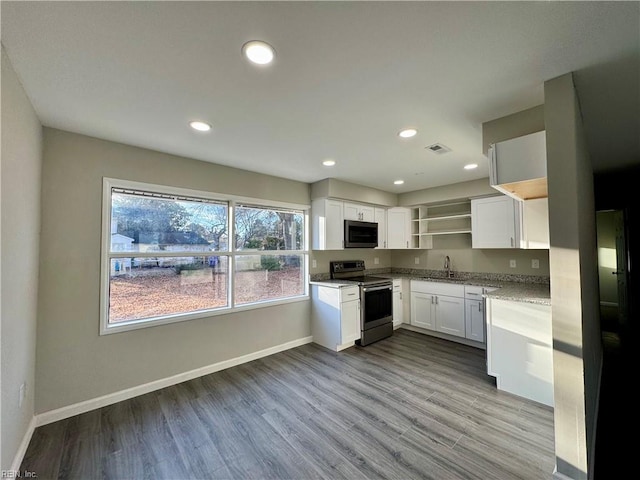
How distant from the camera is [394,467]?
174cm

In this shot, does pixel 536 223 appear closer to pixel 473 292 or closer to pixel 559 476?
pixel 473 292

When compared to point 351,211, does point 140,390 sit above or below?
below

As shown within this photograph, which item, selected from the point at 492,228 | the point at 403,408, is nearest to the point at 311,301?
the point at 403,408

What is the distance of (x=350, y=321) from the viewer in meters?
3.85

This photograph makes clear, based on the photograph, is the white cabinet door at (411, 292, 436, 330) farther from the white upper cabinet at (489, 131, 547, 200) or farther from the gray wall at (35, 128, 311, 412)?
the gray wall at (35, 128, 311, 412)

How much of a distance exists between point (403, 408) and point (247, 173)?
3226mm

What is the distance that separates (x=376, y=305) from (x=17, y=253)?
3.85 meters

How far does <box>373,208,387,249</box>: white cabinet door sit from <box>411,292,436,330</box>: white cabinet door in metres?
1.06

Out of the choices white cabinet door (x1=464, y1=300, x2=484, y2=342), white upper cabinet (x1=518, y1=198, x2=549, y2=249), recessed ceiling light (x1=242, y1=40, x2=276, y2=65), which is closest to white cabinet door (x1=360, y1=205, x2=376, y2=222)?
white cabinet door (x1=464, y1=300, x2=484, y2=342)

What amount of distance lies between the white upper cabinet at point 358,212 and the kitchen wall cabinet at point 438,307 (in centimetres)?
139

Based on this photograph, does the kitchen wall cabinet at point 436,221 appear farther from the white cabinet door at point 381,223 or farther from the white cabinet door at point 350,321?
the white cabinet door at point 350,321

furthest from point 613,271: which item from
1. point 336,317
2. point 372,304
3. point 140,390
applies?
point 140,390

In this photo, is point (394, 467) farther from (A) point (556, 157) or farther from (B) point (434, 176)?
(B) point (434, 176)

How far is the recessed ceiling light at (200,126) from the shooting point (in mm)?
2250
